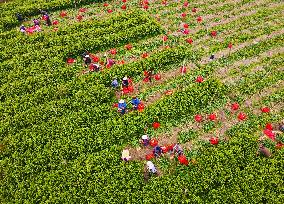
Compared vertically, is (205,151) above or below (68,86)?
below

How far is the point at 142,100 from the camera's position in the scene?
63.7 feet

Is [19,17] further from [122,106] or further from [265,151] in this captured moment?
[265,151]

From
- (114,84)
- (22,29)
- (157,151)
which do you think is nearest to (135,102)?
(114,84)

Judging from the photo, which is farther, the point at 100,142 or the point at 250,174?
the point at 100,142

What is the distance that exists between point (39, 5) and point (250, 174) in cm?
1904

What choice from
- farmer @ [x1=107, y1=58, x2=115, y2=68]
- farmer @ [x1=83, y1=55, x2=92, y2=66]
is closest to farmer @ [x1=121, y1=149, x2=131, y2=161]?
farmer @ [x1=107, y1=58, x2=115, y2=68]

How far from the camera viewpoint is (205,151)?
1689 cm

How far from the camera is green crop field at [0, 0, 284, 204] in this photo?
1567 cm

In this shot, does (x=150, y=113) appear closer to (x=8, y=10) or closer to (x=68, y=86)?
(x=68, y=86)

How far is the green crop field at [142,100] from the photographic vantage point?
51.4 feet

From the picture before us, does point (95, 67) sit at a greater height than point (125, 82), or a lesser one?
greater

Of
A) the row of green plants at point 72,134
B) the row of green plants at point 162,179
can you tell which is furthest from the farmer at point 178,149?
the row of green plants at point 72,134

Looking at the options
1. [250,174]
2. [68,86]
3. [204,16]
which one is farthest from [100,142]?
[204,16]

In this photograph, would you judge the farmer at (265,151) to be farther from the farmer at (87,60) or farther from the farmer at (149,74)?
the farmer at (87,60)
